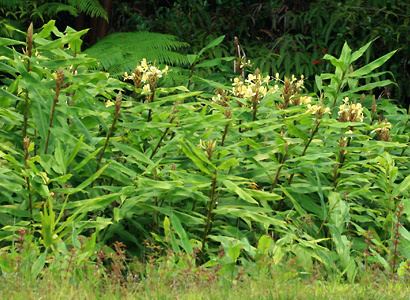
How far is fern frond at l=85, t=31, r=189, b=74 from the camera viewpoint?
7.98m

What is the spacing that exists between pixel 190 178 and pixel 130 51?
3.18m

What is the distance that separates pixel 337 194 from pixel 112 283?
1.73 m

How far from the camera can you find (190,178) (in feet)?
17.0

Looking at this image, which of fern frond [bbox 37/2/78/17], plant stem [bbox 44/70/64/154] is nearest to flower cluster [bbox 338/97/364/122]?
plant stem [bbox 44/70/64/154]

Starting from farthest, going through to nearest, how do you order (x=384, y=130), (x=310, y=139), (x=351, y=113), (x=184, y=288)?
1. (x=384, y=130)
2. (x=351, y=113)
3. (x=310, y=139)
4. (x=184, y=288)

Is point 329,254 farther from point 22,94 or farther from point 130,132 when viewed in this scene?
point 22,94

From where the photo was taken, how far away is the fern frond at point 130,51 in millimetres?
7984

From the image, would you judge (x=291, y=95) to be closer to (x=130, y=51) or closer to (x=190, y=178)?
(x=190, y=178)

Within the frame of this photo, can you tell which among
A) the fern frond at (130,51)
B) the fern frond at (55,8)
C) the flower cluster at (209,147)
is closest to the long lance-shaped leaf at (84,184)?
the flower cluster at (209,147)

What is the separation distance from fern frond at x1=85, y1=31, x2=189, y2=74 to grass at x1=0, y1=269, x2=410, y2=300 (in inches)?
154

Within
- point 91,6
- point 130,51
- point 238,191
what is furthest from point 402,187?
point 91,6

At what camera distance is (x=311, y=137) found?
18.2ft

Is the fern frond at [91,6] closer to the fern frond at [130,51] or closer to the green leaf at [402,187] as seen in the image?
the fern frond at [130,51]

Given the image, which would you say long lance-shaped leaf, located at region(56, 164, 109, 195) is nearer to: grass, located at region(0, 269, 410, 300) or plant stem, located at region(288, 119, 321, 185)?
grass, located at region(0, 269, 410, 300)
